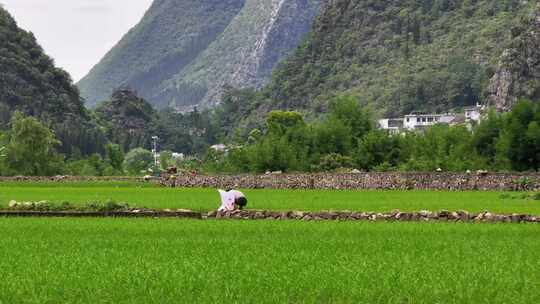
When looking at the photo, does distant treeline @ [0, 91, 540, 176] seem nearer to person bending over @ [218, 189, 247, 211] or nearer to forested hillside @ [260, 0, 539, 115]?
person bending over @ [218, 189, 247, 211]

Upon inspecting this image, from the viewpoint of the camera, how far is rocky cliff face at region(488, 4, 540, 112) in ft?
397

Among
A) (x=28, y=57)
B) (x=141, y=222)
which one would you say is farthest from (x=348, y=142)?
(x=28, y=57)

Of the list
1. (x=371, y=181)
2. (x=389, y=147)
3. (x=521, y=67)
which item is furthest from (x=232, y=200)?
(x=521, y=67)

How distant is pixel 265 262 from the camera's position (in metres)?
19.0

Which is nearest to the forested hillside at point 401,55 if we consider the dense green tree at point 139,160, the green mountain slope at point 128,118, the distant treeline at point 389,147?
the green mountain slope at point 128,118

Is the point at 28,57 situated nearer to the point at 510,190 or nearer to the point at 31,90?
the point at 31,90

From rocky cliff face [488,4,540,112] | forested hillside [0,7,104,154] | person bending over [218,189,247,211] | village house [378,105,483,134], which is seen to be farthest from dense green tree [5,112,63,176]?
rocky cliff face [488,4,540,112]

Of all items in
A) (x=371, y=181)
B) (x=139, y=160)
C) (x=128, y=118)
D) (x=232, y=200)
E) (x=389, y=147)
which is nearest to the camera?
(x=232, y=200)

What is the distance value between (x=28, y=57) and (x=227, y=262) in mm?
135355

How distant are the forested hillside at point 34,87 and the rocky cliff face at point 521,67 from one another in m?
54.7

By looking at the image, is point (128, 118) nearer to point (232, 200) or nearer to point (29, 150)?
point (29, 150)

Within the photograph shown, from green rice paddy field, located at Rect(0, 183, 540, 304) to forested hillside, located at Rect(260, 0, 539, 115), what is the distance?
10356cm

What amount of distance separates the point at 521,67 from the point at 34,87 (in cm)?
6693

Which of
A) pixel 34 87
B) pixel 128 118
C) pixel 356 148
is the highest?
pixel 34 87
